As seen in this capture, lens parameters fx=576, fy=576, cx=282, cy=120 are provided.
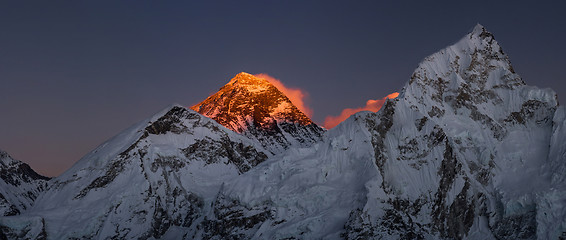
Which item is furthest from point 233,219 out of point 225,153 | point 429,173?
point 429,173

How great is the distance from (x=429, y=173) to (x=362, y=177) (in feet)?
53.9

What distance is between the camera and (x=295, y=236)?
107 m

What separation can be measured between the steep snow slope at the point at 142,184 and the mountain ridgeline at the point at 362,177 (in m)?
0.28

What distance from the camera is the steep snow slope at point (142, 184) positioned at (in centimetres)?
12062

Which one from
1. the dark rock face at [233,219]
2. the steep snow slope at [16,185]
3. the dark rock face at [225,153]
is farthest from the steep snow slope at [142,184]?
the steep snow slope at [16,185]

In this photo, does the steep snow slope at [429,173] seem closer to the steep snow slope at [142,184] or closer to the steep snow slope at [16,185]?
the steep snow slope at [142,184]

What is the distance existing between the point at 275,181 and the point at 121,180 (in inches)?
1425

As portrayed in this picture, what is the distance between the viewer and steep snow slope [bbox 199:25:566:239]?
112 m

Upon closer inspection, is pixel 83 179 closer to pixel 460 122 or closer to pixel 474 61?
pixel 460 122

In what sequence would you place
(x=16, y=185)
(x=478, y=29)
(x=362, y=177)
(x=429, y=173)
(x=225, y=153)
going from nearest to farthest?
(x=362, y=177) → (x=429, y=173) → (x=225, y=153) → (x=478, y=29) → (x=16, y=185)

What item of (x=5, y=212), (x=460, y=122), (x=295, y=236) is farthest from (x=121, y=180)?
(x=460, y=122)

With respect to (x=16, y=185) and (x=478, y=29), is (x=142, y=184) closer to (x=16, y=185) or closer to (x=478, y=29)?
(x=16, y=185)

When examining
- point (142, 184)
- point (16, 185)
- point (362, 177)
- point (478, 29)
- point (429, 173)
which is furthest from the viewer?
point (16, 185)

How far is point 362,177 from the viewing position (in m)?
117
